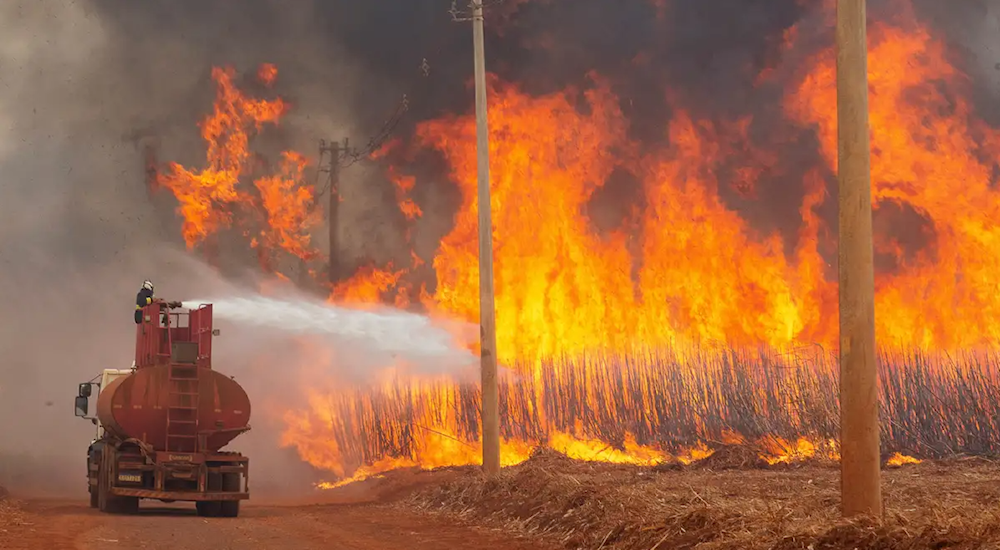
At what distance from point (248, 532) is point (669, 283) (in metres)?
19.8

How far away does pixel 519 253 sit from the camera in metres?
37.4

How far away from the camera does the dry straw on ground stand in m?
11.5

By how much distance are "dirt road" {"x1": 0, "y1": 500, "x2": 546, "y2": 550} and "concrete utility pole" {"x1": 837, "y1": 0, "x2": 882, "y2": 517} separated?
5.76 m

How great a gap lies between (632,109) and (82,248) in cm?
2065

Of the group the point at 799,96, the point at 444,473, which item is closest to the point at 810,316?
the point at 799,96

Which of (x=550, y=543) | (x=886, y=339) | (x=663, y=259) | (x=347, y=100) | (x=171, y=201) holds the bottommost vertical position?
(x=550, y=543)

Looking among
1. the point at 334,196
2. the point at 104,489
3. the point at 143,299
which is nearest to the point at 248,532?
Answer: the point at 104,489

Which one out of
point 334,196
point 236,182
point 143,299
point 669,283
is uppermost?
point 236,182

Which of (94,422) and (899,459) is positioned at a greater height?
(94,422)

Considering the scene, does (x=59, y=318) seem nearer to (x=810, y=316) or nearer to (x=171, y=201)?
(x=171, y=201)

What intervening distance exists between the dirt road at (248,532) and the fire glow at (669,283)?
28.2 feet

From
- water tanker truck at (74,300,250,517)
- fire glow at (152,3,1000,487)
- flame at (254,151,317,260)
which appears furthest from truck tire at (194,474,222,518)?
flame at (254,151,317,260)

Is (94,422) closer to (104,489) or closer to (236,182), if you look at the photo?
(104,489)

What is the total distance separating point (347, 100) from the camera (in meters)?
44.1
